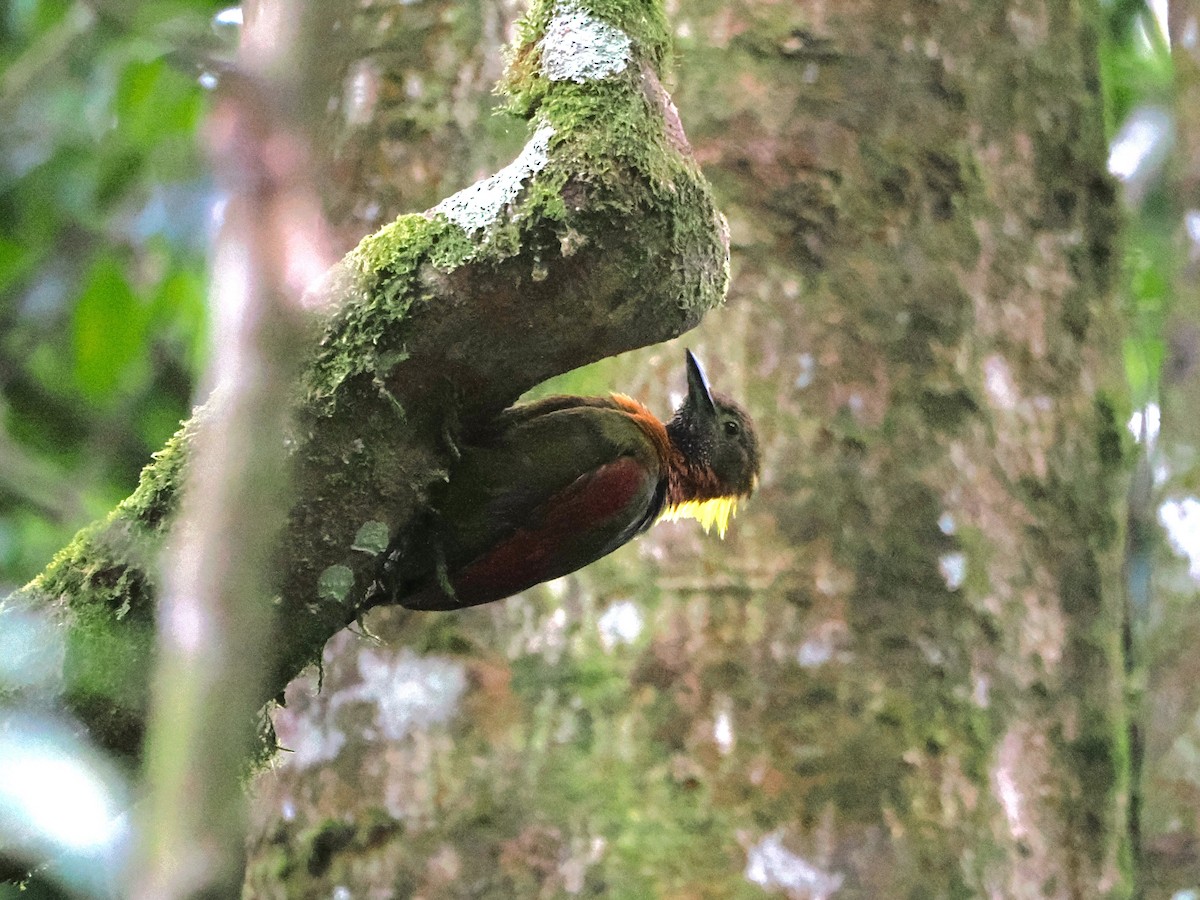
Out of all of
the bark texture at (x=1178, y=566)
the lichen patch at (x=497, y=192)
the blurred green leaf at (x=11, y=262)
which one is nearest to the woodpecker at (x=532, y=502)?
the lichen patch at (x=497, y=192)

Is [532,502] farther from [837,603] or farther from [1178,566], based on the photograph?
[1178,566]

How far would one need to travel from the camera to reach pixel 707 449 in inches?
110

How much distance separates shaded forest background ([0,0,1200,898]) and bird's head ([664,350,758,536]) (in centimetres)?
15

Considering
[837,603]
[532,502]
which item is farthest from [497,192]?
[837,603]

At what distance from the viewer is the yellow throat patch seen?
2906mm

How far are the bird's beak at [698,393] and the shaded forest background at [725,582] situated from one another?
11.8 inches

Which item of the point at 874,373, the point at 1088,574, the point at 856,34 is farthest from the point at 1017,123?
the point at 1088,574

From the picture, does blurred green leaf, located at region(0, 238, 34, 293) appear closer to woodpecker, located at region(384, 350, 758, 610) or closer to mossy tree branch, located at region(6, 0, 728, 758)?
woodpecker, located at region(384, 350, 758, 610)

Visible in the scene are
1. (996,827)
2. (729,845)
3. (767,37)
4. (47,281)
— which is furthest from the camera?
(47,281)

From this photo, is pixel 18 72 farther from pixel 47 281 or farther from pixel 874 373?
pixel 874 373

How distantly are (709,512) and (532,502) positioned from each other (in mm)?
849

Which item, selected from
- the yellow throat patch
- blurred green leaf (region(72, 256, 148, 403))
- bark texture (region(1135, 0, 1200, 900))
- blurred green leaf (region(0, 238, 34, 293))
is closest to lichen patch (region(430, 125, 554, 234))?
the yellow throat patch

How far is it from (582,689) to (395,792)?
449 millimetres

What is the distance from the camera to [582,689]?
9.40ft
